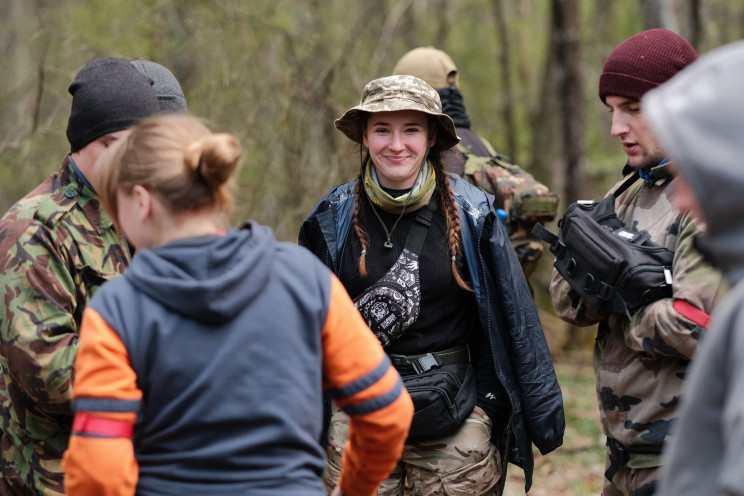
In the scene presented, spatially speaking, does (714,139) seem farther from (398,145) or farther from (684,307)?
(398,145)

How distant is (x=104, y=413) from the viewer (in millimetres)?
2025

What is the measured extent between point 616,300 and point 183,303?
1.90 m

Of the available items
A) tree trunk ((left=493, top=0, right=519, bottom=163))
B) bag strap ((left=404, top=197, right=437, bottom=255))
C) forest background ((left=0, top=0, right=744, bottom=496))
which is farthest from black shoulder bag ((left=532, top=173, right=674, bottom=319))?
tree trunk ((left=493, top=0, right=519, bottom=163))

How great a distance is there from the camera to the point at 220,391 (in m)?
2.08

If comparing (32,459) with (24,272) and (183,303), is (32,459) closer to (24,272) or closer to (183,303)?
(24,272)

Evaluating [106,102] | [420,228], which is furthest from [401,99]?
[106,102]

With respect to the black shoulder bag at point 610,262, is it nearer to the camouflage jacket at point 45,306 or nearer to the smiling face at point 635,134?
the smiling face at point 635,134

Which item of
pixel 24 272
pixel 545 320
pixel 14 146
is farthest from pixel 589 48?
pixel 24 272

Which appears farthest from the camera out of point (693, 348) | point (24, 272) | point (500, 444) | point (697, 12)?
point (697, 12)

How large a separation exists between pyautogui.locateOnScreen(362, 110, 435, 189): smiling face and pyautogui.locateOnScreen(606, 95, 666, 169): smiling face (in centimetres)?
88

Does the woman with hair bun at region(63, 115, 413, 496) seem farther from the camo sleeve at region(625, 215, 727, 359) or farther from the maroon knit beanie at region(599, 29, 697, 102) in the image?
the maroon knit beanie at region(599, 29, 697, 102)

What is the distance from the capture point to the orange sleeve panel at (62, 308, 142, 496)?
6.64ft

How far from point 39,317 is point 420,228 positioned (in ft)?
5.61

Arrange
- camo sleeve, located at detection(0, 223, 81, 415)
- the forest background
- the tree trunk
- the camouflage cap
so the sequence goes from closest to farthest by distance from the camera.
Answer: camo sleeve, located at detection(0, 223, 81, 415)
the camouflage cap
the forest background
the tree trunk
